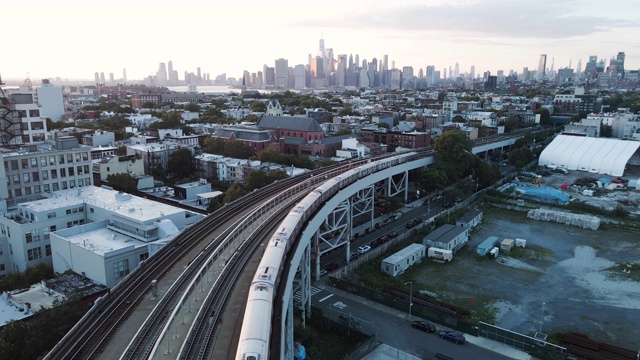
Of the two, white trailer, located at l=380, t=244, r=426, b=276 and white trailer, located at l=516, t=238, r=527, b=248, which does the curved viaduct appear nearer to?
white trailer, located at l=380, t=244, r=426, b=276

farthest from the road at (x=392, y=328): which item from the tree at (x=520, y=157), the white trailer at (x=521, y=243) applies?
the tree at (x=520, y=157)

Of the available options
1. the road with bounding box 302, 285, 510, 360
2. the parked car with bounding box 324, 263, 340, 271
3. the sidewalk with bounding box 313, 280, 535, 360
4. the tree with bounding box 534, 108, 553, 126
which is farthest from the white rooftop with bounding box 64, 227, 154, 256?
the tree with bounding box 534, 108, 553, 126

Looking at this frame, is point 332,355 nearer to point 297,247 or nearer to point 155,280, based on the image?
point 297,247

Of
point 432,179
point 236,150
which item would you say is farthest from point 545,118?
point 236,150

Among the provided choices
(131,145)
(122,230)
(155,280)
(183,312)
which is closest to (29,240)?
(122,230)

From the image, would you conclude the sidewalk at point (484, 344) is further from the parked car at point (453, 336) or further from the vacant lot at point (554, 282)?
the vacant lot at point (554, 282)

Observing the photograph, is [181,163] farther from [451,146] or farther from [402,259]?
[402,259]

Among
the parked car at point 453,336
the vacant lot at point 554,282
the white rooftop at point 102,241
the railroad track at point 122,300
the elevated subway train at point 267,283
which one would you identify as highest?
the elevated subway train at point 267,283
